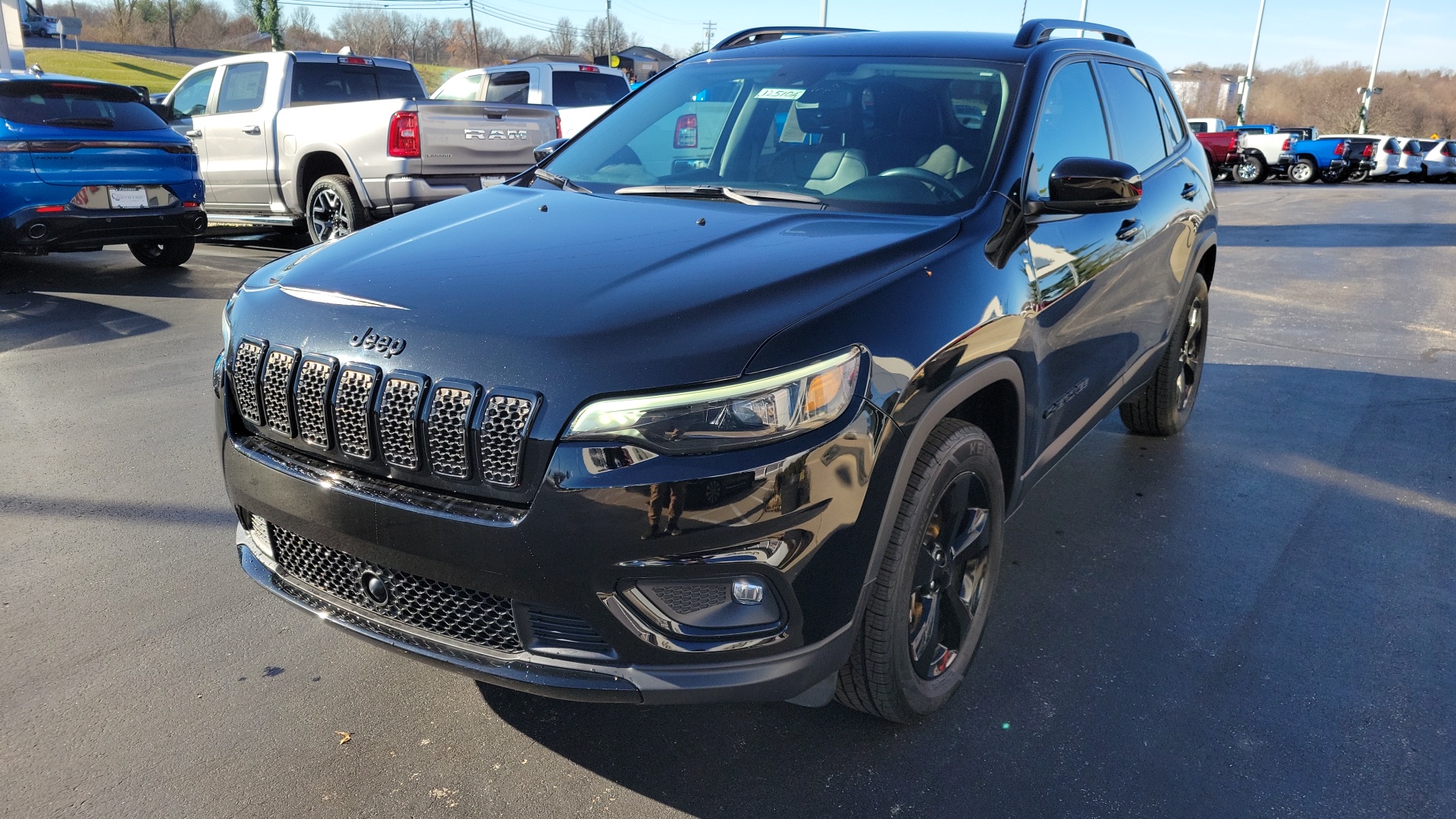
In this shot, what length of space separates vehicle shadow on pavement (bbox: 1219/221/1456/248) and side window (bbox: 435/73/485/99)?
9.76 meters

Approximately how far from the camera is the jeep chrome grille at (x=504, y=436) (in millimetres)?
2117

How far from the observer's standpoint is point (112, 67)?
52.8 m

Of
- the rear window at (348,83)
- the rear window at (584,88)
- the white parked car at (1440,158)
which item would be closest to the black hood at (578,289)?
the rear window at (348,83)

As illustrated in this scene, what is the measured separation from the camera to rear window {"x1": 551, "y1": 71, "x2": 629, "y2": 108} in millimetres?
13062

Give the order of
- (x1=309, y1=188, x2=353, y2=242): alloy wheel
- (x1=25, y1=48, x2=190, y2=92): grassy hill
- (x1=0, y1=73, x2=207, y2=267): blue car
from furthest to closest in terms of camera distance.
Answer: (x1=25, y1=48, x2=190, y2=92): grassy hill
(x1=309, y1=188, x2=353, y2=242): alloy wheel
(x1=0, y1=73, x2=207, y2=267): blue car

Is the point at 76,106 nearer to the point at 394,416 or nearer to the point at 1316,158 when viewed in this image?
the point at 394,416

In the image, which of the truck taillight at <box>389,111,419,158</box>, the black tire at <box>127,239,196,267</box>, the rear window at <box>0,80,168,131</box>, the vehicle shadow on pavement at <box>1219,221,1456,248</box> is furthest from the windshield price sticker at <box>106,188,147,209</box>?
the vehicle shadow on pavement at <box>1219,221,1456,248</box>

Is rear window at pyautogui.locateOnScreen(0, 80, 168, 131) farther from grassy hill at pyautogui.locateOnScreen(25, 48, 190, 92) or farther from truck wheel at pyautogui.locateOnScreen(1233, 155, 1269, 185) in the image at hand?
grassy hill at pyautogui.locateOnScreen(25, 48, 190, 92)

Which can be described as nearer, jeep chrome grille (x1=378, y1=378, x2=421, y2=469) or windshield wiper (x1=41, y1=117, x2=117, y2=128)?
jeep chrome grille (x1=378, y1=378, x2=421, y2=469)

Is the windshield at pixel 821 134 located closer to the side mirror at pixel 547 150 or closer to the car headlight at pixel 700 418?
the side mirror at pixel 547 150

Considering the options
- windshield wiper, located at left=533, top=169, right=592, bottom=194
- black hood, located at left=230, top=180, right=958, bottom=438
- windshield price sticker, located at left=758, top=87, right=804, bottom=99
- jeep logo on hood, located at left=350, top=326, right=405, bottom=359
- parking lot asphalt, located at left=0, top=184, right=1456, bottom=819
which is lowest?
parking lot asphalt, located at left=0, top=184, right=1456, bottom=819

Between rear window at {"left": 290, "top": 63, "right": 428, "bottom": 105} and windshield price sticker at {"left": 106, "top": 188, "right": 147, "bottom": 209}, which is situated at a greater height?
rear window at {"left": 290, "top": 63, "right": 428, "bottom": 105}

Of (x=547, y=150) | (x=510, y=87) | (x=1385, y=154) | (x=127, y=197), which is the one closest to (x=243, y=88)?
(x=127, y=197)

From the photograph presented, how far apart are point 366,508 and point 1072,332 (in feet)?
7.10
